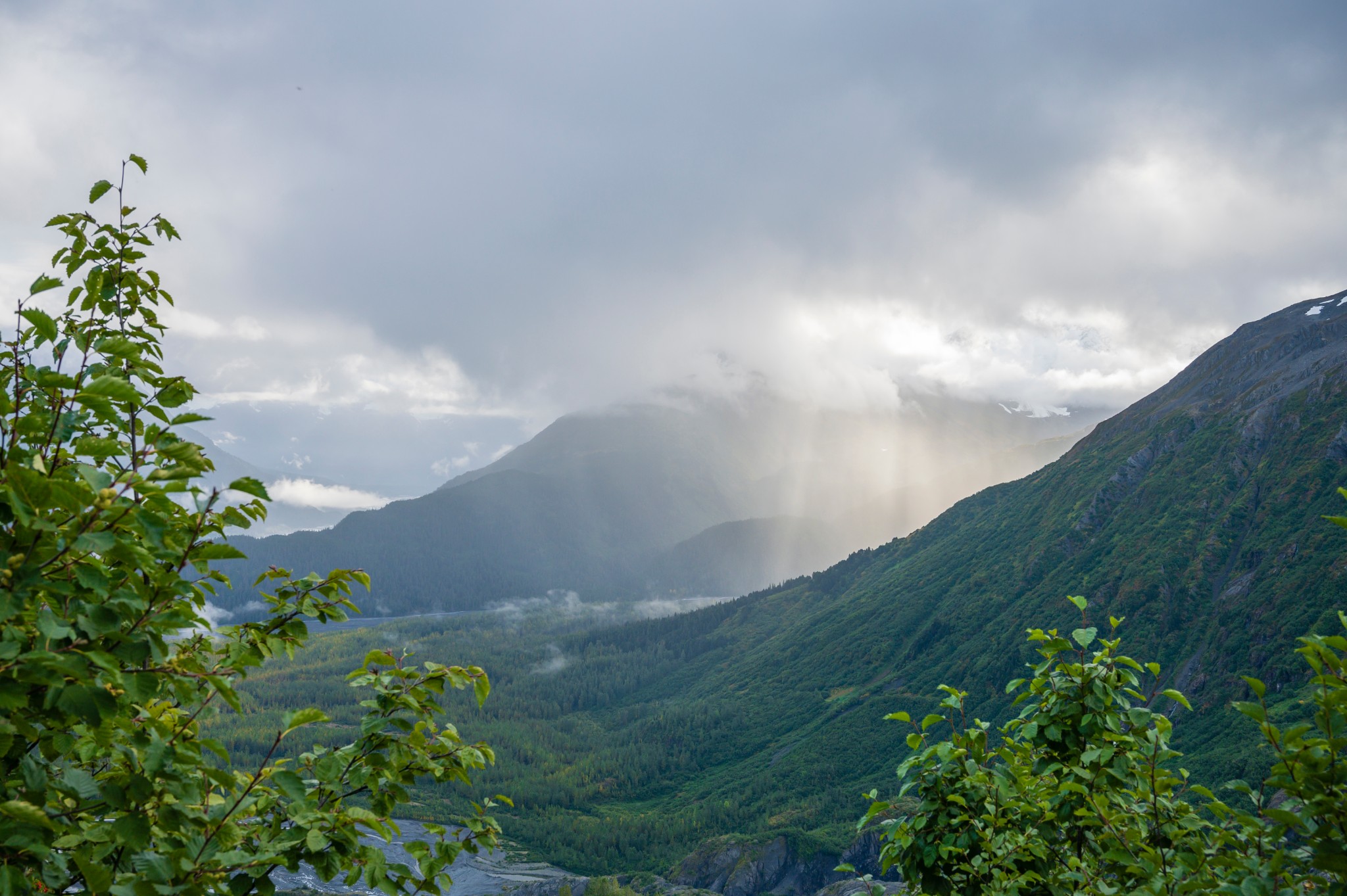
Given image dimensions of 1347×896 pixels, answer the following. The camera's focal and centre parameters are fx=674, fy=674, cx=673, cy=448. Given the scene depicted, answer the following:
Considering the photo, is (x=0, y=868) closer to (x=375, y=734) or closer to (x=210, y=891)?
(x=210, y=891)

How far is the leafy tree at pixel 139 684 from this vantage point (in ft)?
15.2

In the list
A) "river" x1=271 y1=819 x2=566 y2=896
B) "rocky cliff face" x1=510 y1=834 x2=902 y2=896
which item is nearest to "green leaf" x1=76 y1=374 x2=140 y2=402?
"rocky cliff face" x1=510 y1=834 x2=902 y2=896

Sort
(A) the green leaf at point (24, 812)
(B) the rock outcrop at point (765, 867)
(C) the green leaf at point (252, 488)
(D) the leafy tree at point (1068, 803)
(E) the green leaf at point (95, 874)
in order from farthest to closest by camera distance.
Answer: (B) the rock outcrop at point (765, 867)
(D) the leafy tree at point (1068, 803)
(C) the green leaf at point (252, 488)
(E) the green leaf at point (95, 874)
(A) the green leaf at point (24, 812)

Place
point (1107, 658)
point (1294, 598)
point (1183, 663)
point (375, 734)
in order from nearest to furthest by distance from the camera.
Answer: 1. point (375, 734)
2. point (1107, 658)
3. point (1294, 598)
4. point (1183, 663)

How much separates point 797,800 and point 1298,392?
181m

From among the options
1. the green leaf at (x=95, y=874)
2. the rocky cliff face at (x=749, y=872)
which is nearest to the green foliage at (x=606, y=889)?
the rocky cliff face at (x=749, y=872)

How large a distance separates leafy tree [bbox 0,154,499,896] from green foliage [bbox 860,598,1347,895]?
235 inches

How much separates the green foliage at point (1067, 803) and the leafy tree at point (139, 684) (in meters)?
5.98

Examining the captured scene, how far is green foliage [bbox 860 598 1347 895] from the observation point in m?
8.81

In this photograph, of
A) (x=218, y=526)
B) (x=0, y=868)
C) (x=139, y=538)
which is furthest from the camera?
(x=218, y=526)

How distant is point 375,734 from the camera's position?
7.70 m

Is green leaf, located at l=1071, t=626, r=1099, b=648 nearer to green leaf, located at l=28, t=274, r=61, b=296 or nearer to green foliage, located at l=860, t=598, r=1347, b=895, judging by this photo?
green foliage, located at l=860, t=598, r=1347, b=895

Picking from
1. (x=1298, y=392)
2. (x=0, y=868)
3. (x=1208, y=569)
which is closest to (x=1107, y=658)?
(x=0, y=868)

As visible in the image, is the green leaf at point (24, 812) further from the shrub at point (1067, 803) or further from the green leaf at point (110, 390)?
the shrub at point (1067, 803)
